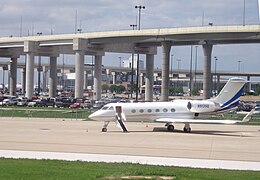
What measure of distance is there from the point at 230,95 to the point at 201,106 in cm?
308

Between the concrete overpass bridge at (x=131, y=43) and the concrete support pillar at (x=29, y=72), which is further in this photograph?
the concrete support pillar at (x=29, y=72)

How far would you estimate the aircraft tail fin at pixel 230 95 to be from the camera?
155ft

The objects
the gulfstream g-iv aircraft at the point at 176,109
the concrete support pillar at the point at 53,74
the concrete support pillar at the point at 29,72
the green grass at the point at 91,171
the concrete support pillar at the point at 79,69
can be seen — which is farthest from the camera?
the concrete support pillar at the point at 53,74

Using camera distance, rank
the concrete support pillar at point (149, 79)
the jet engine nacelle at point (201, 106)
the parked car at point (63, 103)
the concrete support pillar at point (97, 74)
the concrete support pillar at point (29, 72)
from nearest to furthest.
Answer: the jet engine nacelle at point (201, 106), the parked car at point (63, 103), the concrete support pillar at point (29, 72), the concrete support pillar at point (97, 74), the concrete support pillar at point (149, 79)

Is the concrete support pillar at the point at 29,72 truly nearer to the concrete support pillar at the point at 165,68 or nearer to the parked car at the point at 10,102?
the parked car at the point at 10,102

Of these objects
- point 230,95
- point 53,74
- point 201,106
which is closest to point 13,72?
point 53,74

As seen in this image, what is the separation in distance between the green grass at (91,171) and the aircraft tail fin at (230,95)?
2629cm

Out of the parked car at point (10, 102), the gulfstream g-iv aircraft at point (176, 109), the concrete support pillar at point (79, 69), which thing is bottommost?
the parked car at point (10, 102)

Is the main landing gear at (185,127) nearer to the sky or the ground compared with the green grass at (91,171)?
nearer to the ground

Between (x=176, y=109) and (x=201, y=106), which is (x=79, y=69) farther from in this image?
(x=201, y=106)

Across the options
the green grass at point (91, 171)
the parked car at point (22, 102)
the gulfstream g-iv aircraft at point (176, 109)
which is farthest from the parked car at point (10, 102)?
the green grass at point (91, 171)

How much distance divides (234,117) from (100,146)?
33942mm

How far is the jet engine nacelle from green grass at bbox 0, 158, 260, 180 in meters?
24.4

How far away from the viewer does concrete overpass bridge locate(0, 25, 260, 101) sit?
3420 inches
